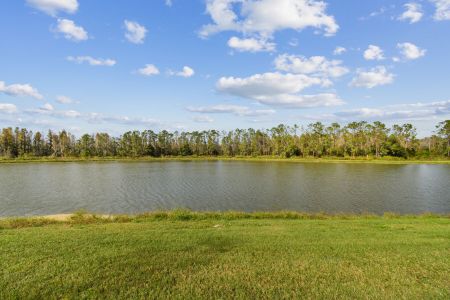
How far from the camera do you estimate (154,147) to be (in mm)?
118812

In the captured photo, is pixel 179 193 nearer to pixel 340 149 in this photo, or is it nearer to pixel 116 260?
pixel 116 260

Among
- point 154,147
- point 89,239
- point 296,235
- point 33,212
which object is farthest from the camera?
point 154,147

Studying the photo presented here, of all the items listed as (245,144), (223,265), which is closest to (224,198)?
(223,265)

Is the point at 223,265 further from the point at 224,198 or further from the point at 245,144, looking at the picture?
the point at 245,144

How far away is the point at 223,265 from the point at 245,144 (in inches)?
4394

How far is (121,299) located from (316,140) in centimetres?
10066

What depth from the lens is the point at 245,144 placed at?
117562mm

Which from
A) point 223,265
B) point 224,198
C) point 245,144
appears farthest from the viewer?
point 245,144

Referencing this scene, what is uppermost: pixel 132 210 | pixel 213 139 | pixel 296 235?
pixel 213 139

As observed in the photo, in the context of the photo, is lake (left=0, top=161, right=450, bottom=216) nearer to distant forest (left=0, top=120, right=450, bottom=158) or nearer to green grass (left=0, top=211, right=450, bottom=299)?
green grass (left=0, top=211, right=450, bottom=299)

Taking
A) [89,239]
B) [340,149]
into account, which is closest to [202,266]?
[89,239]

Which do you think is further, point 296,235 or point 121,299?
point 296,235

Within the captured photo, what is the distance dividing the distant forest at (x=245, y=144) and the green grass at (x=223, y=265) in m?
91.1

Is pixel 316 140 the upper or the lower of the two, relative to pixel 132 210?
upper
